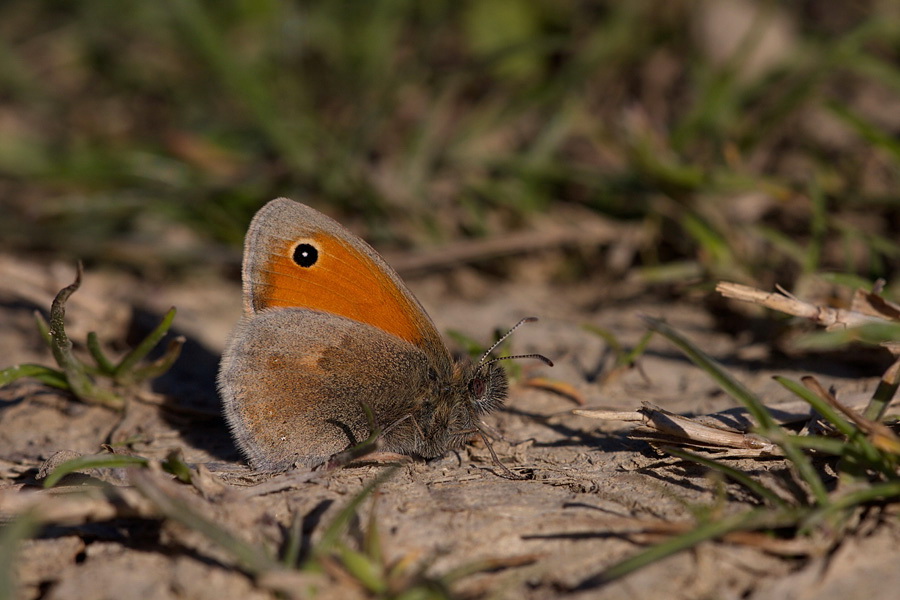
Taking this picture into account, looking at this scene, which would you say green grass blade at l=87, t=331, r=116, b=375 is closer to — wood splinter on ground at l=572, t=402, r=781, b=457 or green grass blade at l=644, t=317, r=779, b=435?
wood splinter on ground at l=572, t=402, r=781, b=457

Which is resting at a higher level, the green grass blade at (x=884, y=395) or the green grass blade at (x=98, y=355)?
the green grass blade at (x=98, y=355)

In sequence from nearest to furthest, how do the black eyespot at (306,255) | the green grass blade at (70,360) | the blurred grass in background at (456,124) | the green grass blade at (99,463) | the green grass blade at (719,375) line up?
1. the green grass blade at (719,375)
2. the green grass blade at (99,463)
3. the green grass blade at (70,360)
4. the black eyespot at (306,255)
5. the blurred grass in background at (456,124)

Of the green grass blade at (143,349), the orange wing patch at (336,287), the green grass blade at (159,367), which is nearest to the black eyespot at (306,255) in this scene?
the orange wing patch at (336,287)

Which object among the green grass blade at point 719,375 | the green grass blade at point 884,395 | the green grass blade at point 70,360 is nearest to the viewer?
the green grass blade at point 719,375

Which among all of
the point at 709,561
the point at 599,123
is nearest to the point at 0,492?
the point at 709,561

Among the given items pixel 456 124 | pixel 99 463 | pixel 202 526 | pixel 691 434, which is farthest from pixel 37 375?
pixel 456 124

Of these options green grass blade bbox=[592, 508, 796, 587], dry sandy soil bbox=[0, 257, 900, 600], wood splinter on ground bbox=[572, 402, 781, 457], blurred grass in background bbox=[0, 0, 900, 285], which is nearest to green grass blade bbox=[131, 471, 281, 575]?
dry sandy soil bbox=[0, 257, 900, 600]

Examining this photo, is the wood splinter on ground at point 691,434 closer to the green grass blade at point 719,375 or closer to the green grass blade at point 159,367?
the green grass blade at point 719,375
